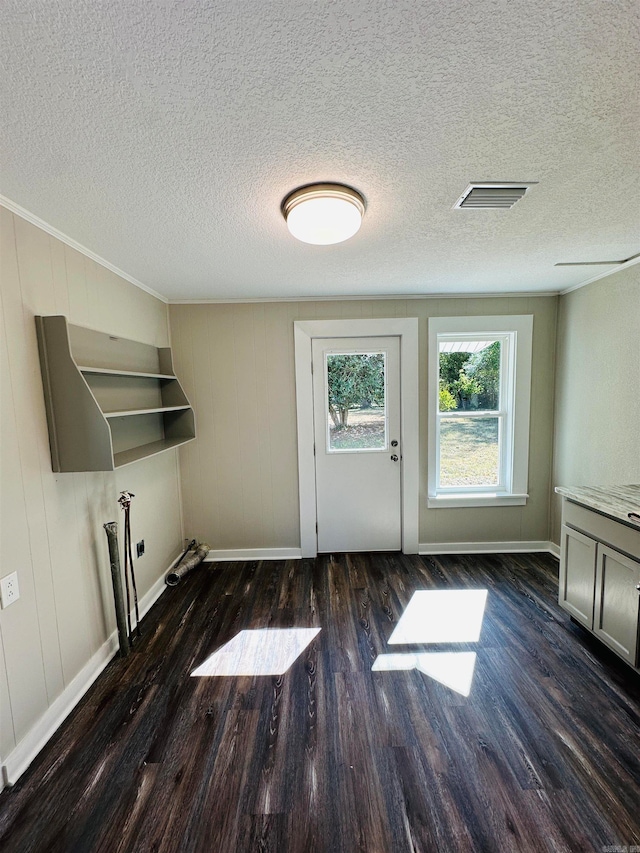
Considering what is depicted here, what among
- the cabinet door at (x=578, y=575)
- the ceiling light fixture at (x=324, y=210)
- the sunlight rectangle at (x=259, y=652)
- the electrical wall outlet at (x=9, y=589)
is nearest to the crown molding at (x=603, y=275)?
the cabinet door at (x=578, y=575)

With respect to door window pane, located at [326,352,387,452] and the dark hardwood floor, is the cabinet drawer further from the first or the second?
door window pane, located at [326,352,387,452]

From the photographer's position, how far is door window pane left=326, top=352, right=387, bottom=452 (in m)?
3.17

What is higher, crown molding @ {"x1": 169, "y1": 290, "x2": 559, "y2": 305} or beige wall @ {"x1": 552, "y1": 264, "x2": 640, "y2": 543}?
crown molding @ {"x1": 169, "y1": 290, "x2": 559, "y2": 305}

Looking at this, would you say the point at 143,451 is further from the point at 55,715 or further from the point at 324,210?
the point at 324,210

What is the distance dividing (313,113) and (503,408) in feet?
9.48

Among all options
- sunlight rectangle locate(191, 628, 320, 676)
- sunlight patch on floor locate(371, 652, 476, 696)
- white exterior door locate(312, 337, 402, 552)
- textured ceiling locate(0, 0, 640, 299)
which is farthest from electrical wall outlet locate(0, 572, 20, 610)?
white exterior door locate(312, 337, 402, 552)

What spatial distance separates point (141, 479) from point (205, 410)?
849mm

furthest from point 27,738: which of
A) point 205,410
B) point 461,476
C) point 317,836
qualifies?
point 461,476

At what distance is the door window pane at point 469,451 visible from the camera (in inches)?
128

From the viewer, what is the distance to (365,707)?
170 centimetres

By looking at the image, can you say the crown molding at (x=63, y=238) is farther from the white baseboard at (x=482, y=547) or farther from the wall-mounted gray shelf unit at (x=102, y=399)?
the white baseboard at (x=482, y=547)

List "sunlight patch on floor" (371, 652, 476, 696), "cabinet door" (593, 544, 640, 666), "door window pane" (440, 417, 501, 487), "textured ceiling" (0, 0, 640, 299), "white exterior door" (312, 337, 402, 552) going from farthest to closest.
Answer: "door window pane" (440, 417, 501, 487) → "white exterior door" (312, 337, 402, 552) → "sunlight patch on floor" (371, 652, 476, 696) → "cabinet door" (593, 544, 640, 666) → "textured ceiling" (0, 0, 640, 299)

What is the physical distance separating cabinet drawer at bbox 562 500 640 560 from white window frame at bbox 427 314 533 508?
0.98 metres

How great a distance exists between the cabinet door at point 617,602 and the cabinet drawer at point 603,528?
47 mm
